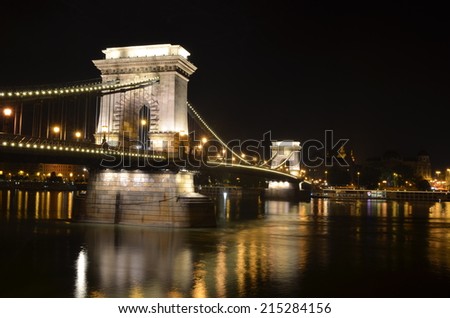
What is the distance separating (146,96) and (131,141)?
3617 mm

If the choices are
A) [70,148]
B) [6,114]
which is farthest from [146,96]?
[6,114]

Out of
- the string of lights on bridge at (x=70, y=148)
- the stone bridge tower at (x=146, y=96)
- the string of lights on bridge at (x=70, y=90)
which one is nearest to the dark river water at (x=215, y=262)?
the string of lights on bridge at (x=70, y=148)

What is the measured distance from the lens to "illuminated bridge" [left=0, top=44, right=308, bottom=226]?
2608 centimetres

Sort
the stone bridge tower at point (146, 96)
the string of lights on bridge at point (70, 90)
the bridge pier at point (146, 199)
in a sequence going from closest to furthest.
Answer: the string of lights on bridge at point (70, 90) < the bridge pier at point (146, 199) < the stone bridge tower at point (146, 96)

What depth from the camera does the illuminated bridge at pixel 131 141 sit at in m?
26.1

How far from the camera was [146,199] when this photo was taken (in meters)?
33.3

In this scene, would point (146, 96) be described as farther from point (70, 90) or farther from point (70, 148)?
point (70, 148)

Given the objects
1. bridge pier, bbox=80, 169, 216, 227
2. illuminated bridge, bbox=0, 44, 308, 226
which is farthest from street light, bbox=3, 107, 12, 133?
bridge pier, bbox=80, 169, 216, 227

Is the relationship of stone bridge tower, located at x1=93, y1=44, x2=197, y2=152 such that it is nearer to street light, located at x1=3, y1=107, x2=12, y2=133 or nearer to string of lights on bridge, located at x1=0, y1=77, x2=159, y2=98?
string of lights on bridge, located at x1=0, y1=77, x2=159, y2=98

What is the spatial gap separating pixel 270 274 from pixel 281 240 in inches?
426

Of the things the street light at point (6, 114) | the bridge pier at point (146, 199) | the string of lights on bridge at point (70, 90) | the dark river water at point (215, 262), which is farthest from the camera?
the bridge pier at point (146, 199)

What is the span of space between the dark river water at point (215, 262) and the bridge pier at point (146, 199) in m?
1.04

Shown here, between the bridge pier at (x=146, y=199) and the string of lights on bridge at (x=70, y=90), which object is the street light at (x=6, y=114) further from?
the bridge pier at (x=146, y=199)

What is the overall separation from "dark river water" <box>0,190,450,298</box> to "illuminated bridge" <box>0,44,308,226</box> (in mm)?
1776
